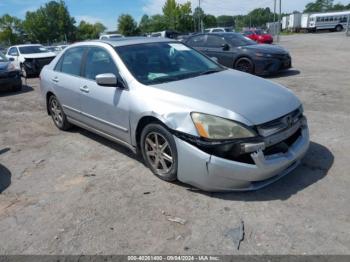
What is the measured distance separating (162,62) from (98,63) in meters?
0.94

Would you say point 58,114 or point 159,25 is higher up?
point 159,25

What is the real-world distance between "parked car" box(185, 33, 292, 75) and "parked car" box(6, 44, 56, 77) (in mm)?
7573

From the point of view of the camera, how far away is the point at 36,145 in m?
5.54

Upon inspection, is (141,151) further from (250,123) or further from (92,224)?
(250,123)

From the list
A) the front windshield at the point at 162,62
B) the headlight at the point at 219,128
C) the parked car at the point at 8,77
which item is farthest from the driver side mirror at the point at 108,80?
the parked car at the point at 8,77

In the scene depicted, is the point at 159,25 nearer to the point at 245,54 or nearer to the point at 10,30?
the point at 10,30

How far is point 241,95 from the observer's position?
362cm

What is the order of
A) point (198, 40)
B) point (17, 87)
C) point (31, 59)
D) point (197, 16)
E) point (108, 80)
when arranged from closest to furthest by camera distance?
point (108, 80) → point (17, 87) → point (198, 40) → point (31, 59) → point (197, 16)

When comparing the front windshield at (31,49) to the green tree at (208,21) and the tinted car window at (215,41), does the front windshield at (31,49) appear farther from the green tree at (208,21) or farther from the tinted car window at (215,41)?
the green tree at (208,21)

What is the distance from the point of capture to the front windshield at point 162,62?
4168mm

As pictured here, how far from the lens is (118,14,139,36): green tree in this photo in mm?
61188

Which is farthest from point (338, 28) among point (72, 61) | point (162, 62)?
point (162, 62)

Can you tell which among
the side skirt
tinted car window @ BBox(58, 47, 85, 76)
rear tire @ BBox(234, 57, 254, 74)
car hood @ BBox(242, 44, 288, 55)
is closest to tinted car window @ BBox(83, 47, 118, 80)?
tinted car window @ BBox(58, 47, 85, 76)

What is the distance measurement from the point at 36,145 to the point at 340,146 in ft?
15.3
